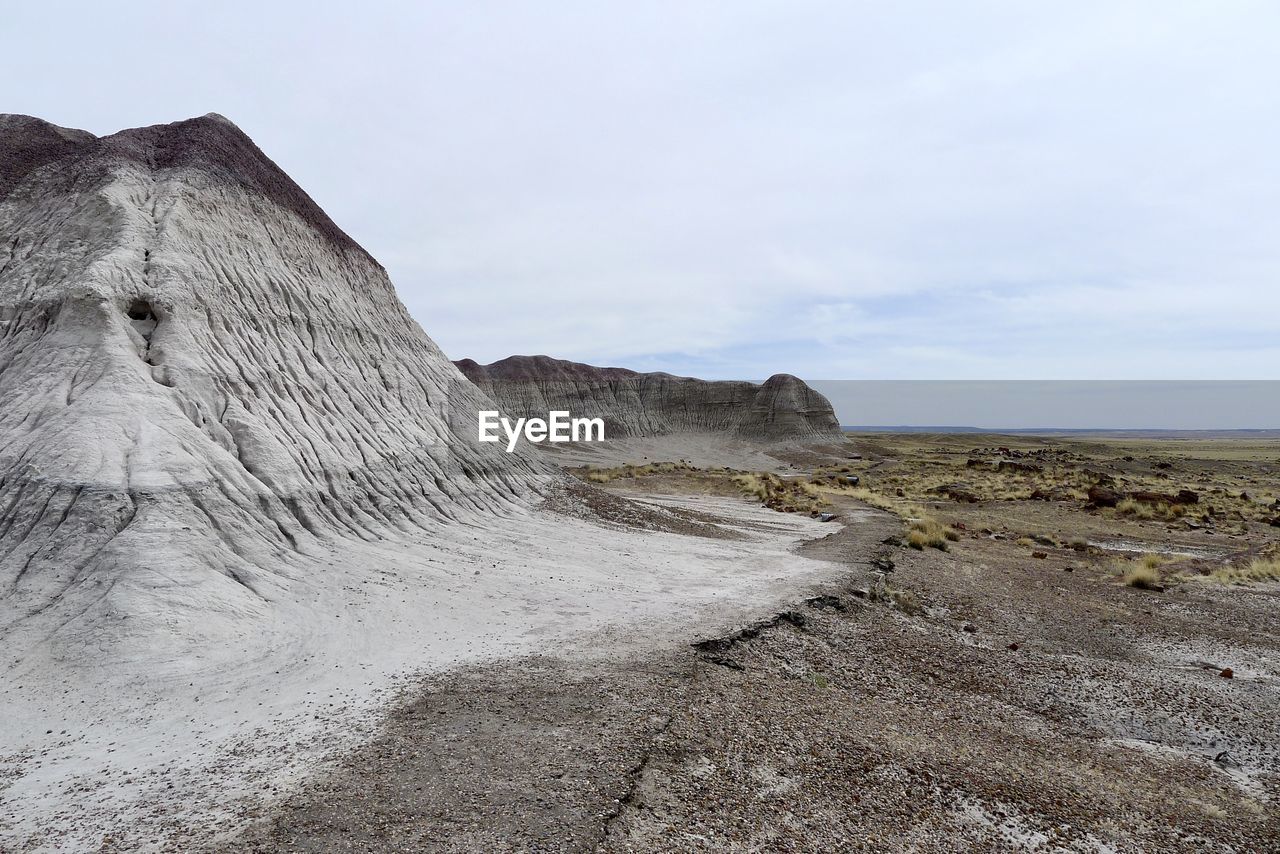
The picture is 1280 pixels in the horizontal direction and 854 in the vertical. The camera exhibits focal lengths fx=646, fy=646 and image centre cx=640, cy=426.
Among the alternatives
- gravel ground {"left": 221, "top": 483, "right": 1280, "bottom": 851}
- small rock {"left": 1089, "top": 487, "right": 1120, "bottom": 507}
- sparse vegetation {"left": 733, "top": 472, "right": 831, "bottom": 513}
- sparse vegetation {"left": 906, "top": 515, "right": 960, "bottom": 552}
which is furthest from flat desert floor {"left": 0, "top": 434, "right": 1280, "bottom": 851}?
small rock {"left": 1089, "top": 487, "right": 1120, "bottom": 507}

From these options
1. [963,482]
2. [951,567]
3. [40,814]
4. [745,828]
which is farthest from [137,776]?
[963,482]

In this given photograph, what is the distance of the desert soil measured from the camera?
5469 millimetres

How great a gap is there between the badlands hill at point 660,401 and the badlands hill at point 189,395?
2214 inches

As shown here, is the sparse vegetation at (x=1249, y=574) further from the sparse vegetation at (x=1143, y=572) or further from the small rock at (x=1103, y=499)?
the small rock at (x=1103, y=499)

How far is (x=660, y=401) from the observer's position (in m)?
85.6

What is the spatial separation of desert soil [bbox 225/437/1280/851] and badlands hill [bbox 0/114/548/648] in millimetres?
5486

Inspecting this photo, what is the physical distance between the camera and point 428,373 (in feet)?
75.8

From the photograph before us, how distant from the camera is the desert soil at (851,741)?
5.47 meters

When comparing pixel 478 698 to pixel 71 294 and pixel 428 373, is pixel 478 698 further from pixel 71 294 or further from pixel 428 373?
pixel 428 373

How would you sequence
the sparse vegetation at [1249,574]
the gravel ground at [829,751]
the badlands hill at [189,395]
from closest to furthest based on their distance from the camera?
the gravel ground at [829,751], the badlands hill at [189,395], the sparse vegetation at [1249,574]

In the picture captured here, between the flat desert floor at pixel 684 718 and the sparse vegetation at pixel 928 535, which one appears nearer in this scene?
the flat desert floor at pixel 684 718

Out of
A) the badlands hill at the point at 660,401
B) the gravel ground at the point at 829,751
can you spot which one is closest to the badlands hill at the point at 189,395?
the gravel ground at the point at 829,751

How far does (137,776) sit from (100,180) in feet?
58.1

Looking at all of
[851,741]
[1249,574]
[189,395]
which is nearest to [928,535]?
[1249,574]
